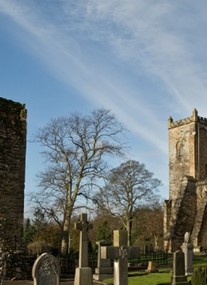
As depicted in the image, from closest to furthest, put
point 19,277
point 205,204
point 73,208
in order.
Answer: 1. point 19,277
2. point 73,208
3. point 205,204

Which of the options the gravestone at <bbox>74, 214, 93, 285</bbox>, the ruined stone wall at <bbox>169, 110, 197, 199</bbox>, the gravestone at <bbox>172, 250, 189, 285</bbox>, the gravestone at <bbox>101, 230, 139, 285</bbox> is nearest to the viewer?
the gravestone at <bbox>101, 230, 139, 285</bbox>

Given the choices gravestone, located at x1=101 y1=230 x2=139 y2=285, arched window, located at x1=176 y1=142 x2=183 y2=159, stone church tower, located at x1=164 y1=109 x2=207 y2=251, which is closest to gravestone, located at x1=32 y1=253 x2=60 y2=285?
gravestone, located at x1=101 y1=230 x2=139 y2=285

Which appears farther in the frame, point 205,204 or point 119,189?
point 119,189

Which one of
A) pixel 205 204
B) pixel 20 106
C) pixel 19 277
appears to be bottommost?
pixel 19 277

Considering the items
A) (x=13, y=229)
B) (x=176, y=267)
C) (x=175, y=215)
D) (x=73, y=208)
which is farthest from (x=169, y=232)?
(x=176, y=267)

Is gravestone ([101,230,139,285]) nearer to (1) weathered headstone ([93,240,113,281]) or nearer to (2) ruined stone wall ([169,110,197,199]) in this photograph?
(1) weathered headstone ([93,240,113,281])

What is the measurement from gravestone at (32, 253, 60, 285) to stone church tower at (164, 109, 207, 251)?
2332cm

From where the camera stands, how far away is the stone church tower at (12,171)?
2259 centimetres

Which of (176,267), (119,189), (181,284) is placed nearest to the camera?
(181,284)

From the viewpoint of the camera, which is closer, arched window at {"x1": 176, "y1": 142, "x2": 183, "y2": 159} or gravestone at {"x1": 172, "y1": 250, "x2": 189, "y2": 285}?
gravestone at {"x1": 172, "y1": 250, "x2": 189, "y2": 285}

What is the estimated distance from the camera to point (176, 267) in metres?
17.7

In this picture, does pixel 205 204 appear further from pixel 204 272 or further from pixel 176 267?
pixel 204 272

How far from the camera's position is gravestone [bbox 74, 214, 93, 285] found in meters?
16.3

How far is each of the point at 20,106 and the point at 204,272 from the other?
13455 millimetres
